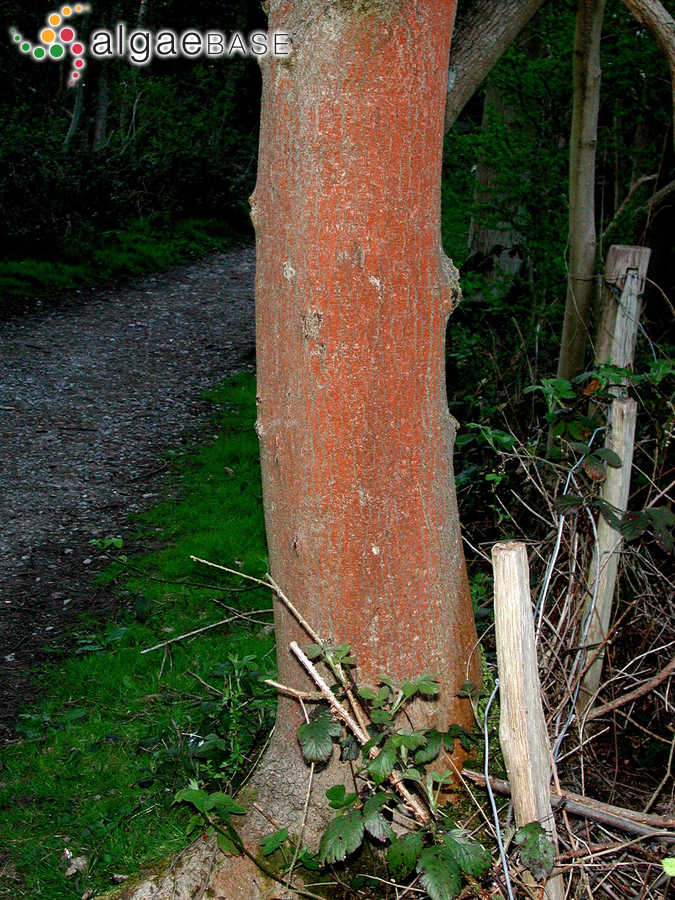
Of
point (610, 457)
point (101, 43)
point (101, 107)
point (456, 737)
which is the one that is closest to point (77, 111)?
point (101, 107)

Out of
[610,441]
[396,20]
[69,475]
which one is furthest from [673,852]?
[69,475]

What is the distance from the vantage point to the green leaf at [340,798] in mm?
2123

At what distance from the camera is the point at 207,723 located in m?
2.91

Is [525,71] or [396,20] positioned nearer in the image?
[396,20]

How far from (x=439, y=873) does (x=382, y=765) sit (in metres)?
0.26

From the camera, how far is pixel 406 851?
195 cm

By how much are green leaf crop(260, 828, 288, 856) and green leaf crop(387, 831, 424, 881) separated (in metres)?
0.40

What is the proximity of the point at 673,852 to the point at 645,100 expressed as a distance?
3.68 m

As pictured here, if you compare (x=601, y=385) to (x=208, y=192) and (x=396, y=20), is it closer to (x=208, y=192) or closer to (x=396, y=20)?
(x=396, y=20)

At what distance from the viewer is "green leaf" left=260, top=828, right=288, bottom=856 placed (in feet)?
7.45

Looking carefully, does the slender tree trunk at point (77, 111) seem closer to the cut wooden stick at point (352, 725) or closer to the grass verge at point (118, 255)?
the grass verge at point (118, 255)

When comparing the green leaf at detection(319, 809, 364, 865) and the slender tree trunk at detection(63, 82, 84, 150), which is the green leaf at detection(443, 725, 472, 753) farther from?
the slender tree trunk at detection(63, 82, 84, 150)

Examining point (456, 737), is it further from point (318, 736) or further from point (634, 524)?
point (634, 524)

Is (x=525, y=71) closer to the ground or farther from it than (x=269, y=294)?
farther from it
